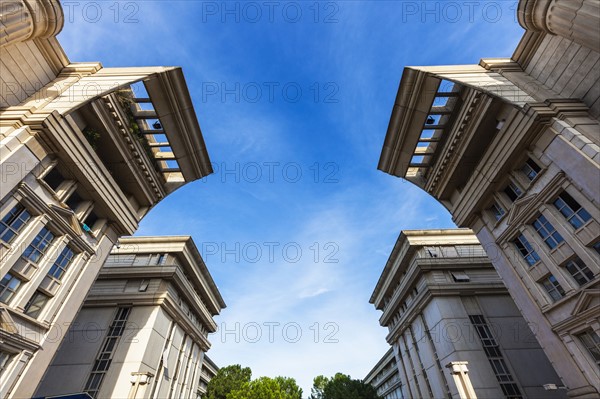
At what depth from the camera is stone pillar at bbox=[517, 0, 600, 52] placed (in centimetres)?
1086

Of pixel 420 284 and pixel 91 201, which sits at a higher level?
pixel 420 284

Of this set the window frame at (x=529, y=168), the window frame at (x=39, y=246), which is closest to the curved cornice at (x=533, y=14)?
the window frame at (x=529, y=168)

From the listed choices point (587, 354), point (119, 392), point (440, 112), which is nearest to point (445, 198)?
point (440, 112)

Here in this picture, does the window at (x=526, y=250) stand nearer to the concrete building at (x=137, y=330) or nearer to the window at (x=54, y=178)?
the concrete building at (x=137, y=330)

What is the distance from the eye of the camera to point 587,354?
40.2 feet

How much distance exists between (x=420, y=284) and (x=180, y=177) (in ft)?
83.7

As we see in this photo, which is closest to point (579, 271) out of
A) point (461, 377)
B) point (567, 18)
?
point (461, 377)

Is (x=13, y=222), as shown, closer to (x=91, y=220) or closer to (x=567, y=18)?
(x=91, y=220)

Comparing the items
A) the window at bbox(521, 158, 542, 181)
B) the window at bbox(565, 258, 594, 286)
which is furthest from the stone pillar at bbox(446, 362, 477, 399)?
the window at bbox(521, 158, 542, 181)

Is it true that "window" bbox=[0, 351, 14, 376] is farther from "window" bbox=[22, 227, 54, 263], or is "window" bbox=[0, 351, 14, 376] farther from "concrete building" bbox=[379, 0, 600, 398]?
"concrete building" bbox=[379, 0, 600, 398]

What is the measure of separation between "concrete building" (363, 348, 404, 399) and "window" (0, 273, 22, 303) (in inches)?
1767

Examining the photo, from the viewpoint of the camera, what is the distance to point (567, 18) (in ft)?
39.4

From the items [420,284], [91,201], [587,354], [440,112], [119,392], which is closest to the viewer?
[587,354]

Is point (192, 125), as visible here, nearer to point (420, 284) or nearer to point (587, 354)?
point (587, 354)
